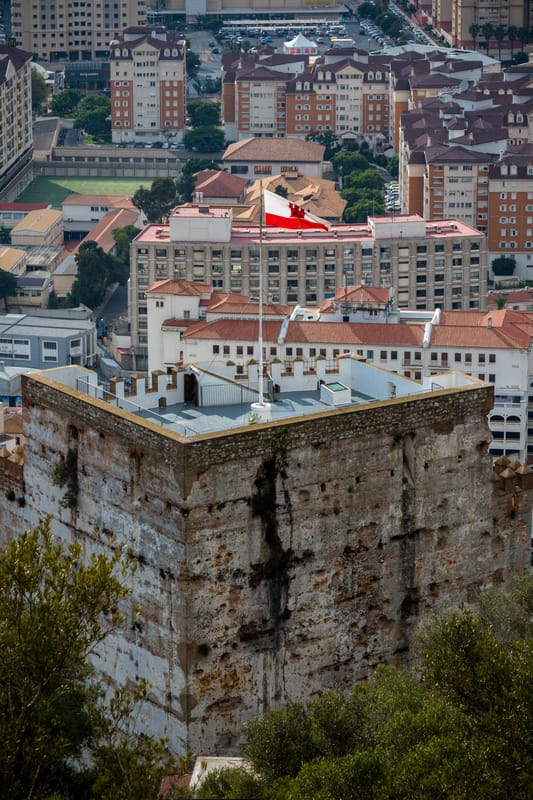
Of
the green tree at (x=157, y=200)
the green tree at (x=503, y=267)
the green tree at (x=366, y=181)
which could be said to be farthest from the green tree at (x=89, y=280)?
the green tree at (x=366, y=181)

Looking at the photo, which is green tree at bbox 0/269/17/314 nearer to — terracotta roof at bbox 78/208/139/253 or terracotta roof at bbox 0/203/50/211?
terracotta roof at bbox 78/208/139/253

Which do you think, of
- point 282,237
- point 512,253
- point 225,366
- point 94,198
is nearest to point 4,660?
point 225,366

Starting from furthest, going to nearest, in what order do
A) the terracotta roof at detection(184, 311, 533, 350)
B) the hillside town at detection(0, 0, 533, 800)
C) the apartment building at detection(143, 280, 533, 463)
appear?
1. the terracotta roof at detection(184, 311, 533, 350)
2. the apartment building at detection(143, 280, 533, 463)
3. the hillside town at detection(0, 0, 533, 800)

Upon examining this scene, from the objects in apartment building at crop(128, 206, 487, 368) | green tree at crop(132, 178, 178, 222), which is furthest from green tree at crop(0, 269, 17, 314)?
green tree at crop(132, 178, 178, 222)

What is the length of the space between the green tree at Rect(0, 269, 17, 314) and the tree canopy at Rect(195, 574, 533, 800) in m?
123

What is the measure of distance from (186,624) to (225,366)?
27.7 feet

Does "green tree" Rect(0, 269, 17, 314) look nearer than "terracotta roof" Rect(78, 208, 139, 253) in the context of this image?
Yes

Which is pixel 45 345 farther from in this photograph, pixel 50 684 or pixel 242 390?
pixel 50 684

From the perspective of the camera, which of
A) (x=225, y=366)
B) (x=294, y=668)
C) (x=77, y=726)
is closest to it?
(x=77, y=726)

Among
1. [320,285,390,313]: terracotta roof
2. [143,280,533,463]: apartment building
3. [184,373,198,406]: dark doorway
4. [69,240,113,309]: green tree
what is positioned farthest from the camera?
[69,240,113,309]: green tree

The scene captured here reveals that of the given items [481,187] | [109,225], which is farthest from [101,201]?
[481,187]

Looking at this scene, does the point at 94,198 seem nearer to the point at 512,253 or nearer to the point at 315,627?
the point at 512,253

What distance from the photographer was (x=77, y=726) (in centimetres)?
4753

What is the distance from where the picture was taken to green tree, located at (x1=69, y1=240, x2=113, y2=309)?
170 m
